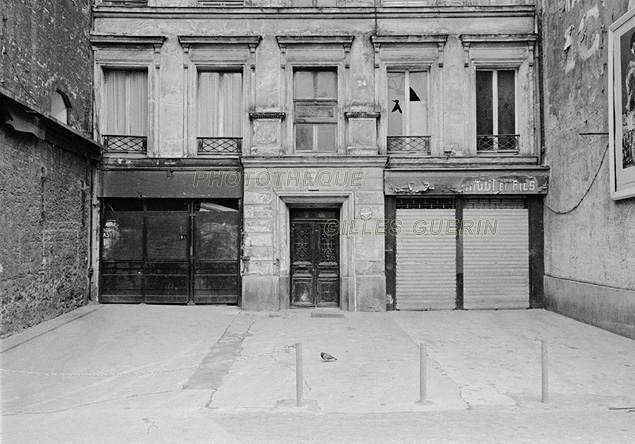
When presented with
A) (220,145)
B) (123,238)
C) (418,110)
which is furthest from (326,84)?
(123,238)

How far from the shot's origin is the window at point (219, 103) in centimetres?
1391

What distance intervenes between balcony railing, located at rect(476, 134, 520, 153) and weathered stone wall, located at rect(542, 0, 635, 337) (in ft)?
2.81

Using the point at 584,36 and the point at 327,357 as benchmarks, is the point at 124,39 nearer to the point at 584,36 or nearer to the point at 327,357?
the point at 327,357

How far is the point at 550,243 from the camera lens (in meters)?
13.3

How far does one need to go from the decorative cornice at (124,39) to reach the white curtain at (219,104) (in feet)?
4.64

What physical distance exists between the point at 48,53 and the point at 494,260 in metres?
12.0

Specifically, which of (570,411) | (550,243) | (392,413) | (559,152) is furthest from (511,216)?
(392,413)

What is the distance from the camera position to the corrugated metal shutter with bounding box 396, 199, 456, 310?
1350cm

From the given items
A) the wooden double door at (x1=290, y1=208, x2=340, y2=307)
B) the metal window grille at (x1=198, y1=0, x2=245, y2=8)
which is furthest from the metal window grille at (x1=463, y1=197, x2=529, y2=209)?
the metal window grille at (x1=198, y1=0, x2=245, y2=8)

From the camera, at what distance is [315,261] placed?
13680mm

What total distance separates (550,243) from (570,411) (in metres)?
8.06

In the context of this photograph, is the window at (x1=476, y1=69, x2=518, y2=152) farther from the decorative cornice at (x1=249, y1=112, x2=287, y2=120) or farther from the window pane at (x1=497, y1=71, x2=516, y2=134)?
the decorative cornice at (x1=249, y1=112, x2=287, y2=120)

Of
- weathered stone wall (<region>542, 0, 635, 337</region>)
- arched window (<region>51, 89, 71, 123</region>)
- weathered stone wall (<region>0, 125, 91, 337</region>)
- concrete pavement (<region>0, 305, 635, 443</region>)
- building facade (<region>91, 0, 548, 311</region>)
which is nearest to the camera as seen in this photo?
concrete pavement (<region>0, 305, 635, 443</region>)

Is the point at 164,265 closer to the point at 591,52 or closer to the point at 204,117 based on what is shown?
the point at 204,117
